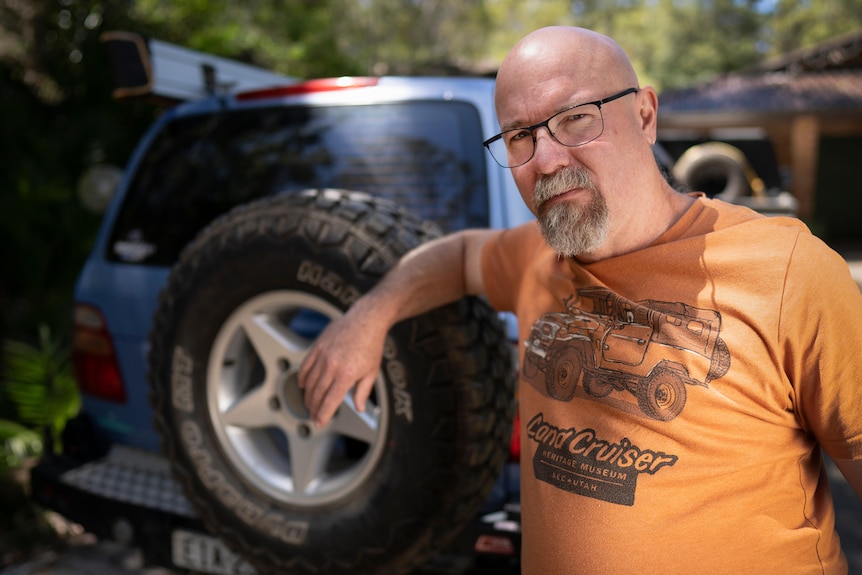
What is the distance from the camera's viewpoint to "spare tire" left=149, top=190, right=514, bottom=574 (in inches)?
76.8

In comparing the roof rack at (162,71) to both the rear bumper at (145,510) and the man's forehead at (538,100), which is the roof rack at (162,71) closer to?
the rear bumper at (145,510)

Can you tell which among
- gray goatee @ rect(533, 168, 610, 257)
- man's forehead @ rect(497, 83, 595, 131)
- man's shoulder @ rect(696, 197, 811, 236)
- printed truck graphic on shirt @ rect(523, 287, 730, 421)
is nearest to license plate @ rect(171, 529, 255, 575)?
printed truck graphic on shirt @ rect(523, 287, 730, 421)

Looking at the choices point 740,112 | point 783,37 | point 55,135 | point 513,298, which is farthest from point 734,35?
point 513,298

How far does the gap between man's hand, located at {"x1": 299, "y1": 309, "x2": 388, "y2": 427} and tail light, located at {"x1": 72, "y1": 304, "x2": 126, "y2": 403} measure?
1.28 meters

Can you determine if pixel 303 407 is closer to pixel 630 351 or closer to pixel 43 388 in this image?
pixel 630 351

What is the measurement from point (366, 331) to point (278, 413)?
0.47m

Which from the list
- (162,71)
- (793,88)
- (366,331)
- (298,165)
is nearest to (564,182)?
(366,331)

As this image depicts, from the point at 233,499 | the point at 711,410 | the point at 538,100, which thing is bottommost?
the point at 233,499

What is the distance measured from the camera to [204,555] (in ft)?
8.23

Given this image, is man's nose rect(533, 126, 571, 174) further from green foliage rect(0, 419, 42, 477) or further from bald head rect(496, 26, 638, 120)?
green foliage rect(0, 419, 42, 477)

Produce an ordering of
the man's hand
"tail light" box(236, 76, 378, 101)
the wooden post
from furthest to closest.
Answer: the wooden post
"tail light" box(236, 76, 378, 101)
the man's hand

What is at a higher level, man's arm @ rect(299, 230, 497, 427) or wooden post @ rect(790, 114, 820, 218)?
man's arm @ rect(299, 230, 497, 427)

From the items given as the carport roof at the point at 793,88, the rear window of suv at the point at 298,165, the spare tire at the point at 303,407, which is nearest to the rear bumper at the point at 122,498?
the spare tire at the point at 303,407

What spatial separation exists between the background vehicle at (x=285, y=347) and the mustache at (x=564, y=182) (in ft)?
1.61
